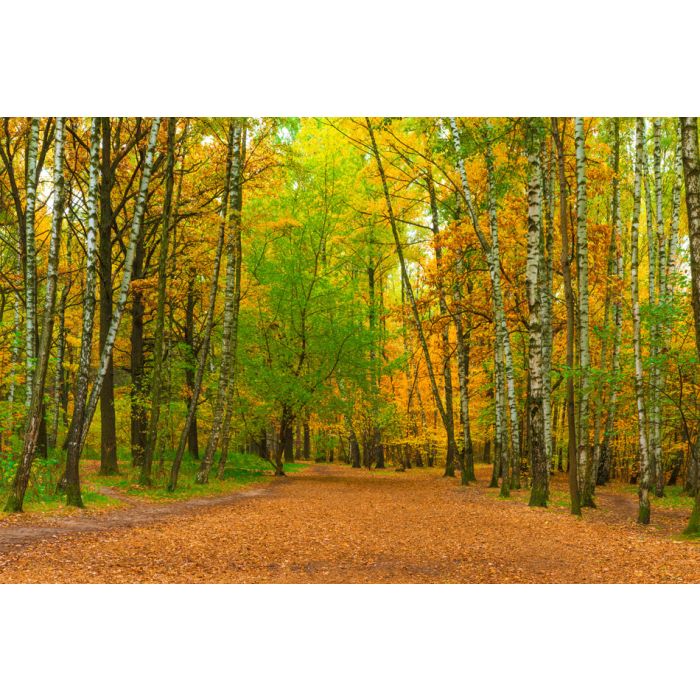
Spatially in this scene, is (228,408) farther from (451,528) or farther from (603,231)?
(603,231)

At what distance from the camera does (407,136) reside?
48.2 ft

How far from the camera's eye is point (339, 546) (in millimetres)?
6051

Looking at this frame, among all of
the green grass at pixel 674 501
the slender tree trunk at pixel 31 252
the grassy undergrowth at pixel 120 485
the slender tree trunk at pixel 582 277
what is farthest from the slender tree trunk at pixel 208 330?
the green grass at pixel 674 501

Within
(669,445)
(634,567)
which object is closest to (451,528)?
(634,567)

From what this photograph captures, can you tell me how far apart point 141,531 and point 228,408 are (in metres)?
7.58

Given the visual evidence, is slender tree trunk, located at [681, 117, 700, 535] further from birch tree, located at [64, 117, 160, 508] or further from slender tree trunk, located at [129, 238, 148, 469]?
slender tree trunk, located at [129, 238, 148, 469]

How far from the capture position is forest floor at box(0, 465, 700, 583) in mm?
5039

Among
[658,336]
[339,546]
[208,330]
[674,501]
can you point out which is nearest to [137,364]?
[208,330]

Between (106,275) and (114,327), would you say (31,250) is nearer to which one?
(114,327)

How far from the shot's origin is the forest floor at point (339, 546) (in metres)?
5.04

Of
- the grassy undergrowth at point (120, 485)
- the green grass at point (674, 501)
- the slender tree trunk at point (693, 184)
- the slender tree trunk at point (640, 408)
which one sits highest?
the slender tree trunk at point (693, 184)

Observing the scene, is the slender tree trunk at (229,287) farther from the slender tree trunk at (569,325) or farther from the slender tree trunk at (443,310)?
the slender tree trunk at (569,325)
